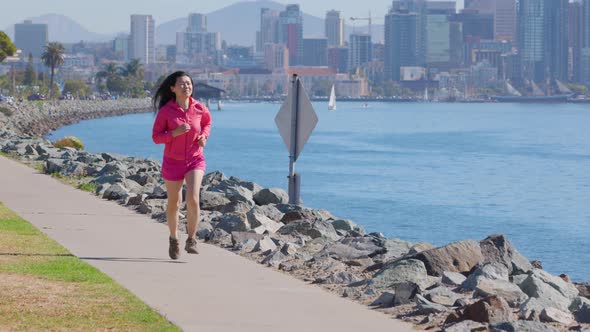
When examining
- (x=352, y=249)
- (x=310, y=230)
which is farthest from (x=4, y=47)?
(x=352, y=249)

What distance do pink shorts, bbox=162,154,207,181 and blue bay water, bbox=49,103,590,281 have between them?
42.1ft

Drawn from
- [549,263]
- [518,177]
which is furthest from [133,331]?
[518,177]

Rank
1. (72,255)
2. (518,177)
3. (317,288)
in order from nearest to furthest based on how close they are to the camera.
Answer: (317,288), (72,255), (518,177)

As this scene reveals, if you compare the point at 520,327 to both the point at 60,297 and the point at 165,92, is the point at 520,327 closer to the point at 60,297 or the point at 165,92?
the point at 60,297

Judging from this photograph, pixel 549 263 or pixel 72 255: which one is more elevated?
pixel 72 255

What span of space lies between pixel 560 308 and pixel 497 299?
110 centimetres

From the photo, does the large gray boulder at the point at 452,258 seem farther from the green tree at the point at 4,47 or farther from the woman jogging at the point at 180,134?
the green tree at the point at 4,47

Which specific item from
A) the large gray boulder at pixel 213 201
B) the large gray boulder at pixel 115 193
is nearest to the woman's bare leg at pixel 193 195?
the large gray boulder at pixel 213 201

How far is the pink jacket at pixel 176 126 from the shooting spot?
11352mm

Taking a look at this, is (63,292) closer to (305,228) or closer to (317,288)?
(317,288)

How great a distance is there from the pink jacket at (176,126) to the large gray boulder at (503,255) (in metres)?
2.89

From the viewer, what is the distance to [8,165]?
2595cm

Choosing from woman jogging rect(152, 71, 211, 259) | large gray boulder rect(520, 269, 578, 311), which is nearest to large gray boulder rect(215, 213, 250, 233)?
woman jogging rect(152, 71, 211, 259)

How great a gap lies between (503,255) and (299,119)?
3909 mm
